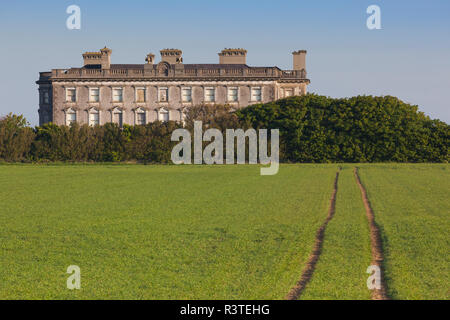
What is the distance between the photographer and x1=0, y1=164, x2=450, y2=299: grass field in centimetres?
852

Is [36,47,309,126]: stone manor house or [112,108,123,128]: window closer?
[36,47,309,126]: stone manor house

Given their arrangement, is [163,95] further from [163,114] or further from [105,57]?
[105,57]

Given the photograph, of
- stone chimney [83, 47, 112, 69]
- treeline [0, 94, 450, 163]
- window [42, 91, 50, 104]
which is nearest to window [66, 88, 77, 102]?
window [42, 91, 50, 104]

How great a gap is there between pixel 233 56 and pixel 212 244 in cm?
8392

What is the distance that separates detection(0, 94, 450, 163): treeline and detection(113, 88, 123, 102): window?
32793 mm

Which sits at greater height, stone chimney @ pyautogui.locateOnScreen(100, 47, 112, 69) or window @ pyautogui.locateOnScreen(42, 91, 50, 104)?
stone chimney @ pyautogui.locateOnScreen(100, 47, 112, 69)

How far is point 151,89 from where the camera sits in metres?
90.0

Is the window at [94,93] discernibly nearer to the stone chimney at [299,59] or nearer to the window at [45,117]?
the window at [45,117]

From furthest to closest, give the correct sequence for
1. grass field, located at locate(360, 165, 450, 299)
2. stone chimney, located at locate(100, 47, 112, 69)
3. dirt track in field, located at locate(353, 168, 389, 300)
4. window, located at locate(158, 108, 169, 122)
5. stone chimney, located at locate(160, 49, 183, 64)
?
stone chimney, located at locate(160, 49, 183, 64), stone chimney, located at locate(100, 47, 112, 69), window, located at locate(158, 108, 169, 122), grass field, located at locate(360, 165, 450, 299), dirt track in field, located at locate(353, 168, 389, 300)

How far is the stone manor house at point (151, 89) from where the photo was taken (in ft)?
291

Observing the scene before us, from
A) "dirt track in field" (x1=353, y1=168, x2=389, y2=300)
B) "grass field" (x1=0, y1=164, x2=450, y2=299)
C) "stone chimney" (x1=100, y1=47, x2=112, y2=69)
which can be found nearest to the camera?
"dirt track in field" (x1=353, y1=168, x2=389, y2=300)

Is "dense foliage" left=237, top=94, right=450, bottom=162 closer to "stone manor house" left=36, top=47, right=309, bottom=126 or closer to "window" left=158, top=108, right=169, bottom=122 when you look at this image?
"stone manor house" left=36, top=47, right=309, bottom=126

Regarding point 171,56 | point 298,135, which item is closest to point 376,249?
point 298,135

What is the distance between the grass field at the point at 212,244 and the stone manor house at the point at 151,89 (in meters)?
67.7
